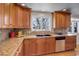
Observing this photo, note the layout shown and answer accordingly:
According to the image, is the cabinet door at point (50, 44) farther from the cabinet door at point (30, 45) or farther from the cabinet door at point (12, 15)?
the cabinet door at point (12, 15)

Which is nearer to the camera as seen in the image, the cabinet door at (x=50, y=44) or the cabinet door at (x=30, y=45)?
the cabinet door at (x=30, y=45)

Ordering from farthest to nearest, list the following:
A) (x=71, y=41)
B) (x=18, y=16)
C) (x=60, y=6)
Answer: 1. (x=71, y=41)
2. (x=18, y=16)
3. (x=60, y=6)

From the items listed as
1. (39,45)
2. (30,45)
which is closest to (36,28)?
(30,45)

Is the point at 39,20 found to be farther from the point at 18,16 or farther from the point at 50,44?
the point at 50,44

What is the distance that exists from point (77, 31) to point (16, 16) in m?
1.70

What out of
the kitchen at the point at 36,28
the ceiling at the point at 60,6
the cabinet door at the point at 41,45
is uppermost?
the ceiling at the point at 60,6

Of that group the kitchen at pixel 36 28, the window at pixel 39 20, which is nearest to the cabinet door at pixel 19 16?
the kitchen at pixel 36 28

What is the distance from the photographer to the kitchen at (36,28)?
2.38 meters

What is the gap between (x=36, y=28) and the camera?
2.54m

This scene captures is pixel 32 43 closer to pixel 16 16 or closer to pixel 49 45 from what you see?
pixel 49 45

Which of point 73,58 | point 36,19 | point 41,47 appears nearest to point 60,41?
point 41,47

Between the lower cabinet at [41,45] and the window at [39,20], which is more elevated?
the window at [39,20]

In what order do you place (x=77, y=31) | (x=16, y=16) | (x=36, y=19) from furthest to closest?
(x=16, y=16) → (x=36, y=19) → (x=77, y=31)

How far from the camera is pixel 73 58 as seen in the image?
1405 mm
